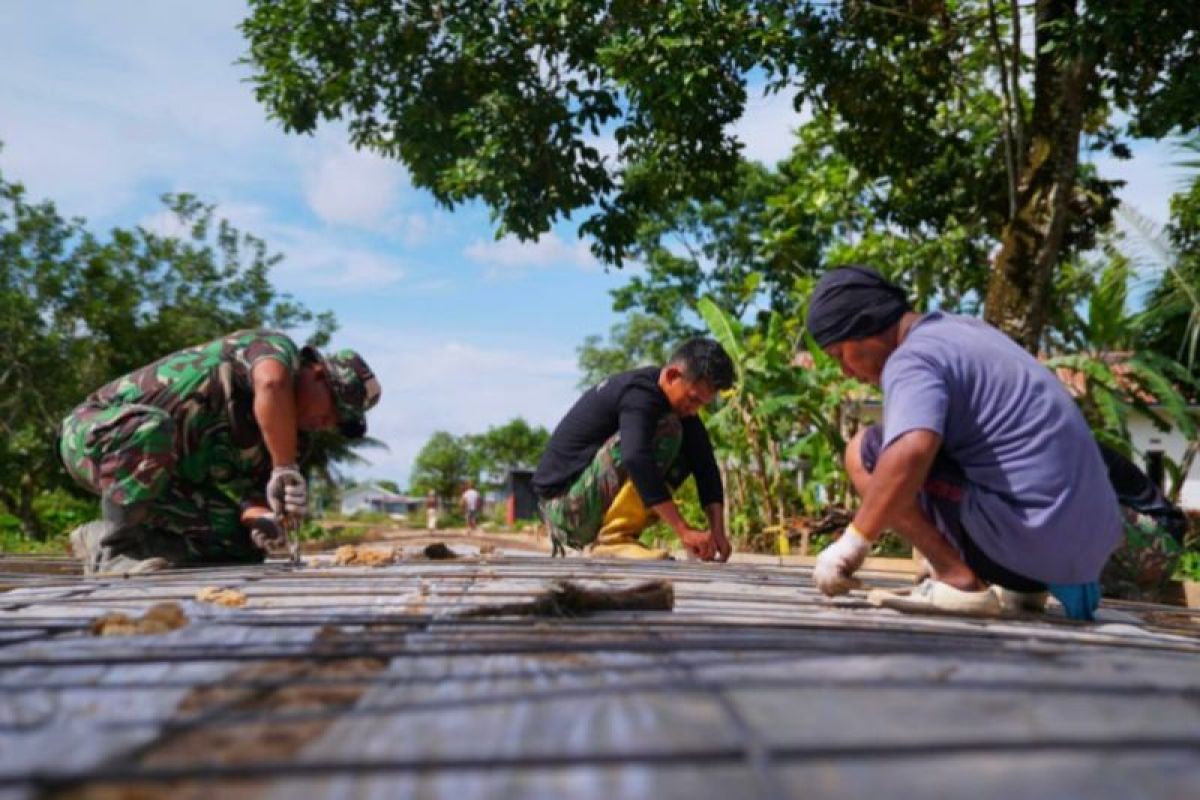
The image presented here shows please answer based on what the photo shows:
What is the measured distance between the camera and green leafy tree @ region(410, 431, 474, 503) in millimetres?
54531

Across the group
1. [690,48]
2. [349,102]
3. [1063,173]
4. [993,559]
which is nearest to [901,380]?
[993,559]

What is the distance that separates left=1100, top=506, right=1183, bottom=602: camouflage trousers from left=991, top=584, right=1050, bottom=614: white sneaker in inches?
42.2

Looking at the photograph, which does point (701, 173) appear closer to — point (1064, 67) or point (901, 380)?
point (1064, 67)

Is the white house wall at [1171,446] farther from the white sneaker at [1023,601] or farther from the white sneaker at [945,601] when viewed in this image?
the white sneaker at [945,601]

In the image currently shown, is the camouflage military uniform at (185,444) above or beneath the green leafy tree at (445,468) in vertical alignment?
beneath

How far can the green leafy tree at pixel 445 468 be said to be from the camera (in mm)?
54531

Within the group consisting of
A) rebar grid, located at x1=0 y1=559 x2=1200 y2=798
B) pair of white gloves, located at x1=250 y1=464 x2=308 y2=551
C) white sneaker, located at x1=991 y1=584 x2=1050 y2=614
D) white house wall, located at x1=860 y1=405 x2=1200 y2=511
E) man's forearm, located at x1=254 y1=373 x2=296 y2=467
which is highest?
white house wall, located at x1=860 y1=405 x2=1200 y2=511

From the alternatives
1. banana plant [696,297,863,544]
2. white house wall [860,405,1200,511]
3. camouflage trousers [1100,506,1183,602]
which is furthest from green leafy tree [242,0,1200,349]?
white house wall [860,405,1200,511]

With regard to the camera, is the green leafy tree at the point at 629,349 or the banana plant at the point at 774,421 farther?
the green leafy tree at the point at 629,349

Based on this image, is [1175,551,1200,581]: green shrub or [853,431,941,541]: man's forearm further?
[1175,551,1200,581]: green shrub

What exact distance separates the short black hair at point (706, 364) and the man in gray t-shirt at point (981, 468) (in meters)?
1.71

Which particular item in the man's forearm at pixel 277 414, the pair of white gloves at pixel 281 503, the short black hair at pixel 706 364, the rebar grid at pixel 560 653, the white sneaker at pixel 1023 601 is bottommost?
the rebar grid at pixel 560 653

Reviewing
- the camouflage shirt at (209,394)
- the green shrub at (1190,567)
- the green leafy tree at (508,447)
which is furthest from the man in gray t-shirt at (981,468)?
the green leafy tree at (508,447)

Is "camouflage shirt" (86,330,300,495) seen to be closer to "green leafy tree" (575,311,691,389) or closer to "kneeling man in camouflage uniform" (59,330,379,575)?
"kneeling man in camouflage uniform" (59,330,379,575)
